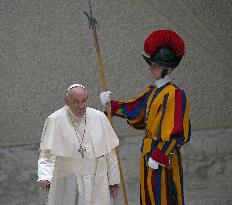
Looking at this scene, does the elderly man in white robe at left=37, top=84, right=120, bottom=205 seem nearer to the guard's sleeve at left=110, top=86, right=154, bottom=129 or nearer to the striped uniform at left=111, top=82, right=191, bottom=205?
the striped uniform at left=111, top=82, right=191, bottom=205

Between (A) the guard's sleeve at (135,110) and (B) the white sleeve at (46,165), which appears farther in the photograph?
(A) the guard's sleeve at (135,110)

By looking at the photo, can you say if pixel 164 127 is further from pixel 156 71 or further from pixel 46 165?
pixel 46 165

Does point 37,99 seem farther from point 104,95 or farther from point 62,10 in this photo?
point 104,95

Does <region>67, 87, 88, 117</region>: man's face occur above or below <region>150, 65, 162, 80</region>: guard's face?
below

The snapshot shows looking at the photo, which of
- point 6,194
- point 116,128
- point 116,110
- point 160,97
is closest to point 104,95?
point 116,110

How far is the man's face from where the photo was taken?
12.8ft

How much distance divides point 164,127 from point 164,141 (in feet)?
0.35

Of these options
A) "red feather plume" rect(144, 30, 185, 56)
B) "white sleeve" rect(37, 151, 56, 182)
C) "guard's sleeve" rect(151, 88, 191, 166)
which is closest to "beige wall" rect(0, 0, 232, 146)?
"red feather plume" rect(144, 30, 185, 56)

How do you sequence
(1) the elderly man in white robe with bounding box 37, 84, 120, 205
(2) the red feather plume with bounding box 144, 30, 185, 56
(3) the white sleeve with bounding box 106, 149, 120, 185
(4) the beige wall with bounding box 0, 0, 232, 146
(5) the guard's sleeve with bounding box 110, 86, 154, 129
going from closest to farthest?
1. (1) the elderly man in white robe with bounding box 37, 84, 120, 205
2. (3) the white sleeve with bounding box 106, 149, 120, 185
3. (2) the red feather plume with bounding box 144, 30, 185, 56
4. (5) the guard's sleeve with bounding box 110, 86, 154, 129
5. (4) the beige wall with bounding box 0, 0, 232, 146

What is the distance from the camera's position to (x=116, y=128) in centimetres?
612

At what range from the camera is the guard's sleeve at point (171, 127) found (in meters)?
4.08

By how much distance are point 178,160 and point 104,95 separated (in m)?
0.84

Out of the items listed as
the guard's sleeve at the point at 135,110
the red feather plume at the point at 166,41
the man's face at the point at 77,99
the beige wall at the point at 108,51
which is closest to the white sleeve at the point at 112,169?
the man's face at the point at 77,99

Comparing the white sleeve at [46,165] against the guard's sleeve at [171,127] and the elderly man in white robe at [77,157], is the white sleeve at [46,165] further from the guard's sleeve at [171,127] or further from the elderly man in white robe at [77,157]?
the guard's sleeve at [171,127]
